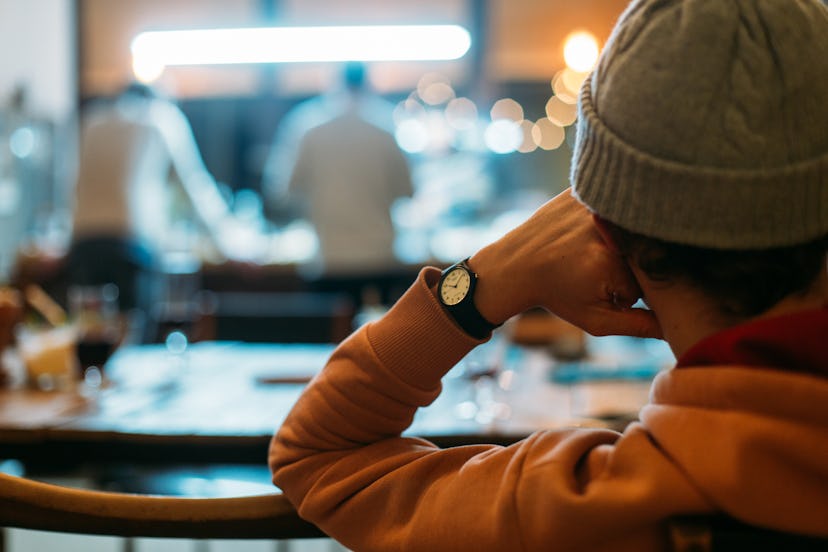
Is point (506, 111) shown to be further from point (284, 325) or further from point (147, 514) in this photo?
point (147, 514)

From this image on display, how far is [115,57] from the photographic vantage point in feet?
21.4

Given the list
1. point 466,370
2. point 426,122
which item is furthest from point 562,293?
point 426,122

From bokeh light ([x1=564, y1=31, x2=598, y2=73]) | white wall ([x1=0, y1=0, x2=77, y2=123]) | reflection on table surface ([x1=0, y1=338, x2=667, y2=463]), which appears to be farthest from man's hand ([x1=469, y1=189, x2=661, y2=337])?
white wall ([x1=0, y1=0, x2=77, y2=123])

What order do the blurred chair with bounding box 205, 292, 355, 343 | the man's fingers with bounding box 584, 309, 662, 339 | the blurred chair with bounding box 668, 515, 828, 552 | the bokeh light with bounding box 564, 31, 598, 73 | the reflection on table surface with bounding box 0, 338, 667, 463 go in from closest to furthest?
the blurred chair with bounding box 668, 515, 828, 552 → the man's fingers with bounding box 584, 309, 662, 339 → the reflection on table surface with bounding box 0, 338, 667, 463 → the blurred chair with bounding box 205, 292, 355, 343 → the bokeh light with bounding box 564, 31, 598, 73

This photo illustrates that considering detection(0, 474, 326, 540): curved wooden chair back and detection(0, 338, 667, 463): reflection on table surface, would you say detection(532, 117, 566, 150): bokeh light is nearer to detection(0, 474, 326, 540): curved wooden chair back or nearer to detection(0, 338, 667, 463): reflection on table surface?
detection(0, 338, 667, 463): reflection on table surface

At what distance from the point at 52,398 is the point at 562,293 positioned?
1149 mm

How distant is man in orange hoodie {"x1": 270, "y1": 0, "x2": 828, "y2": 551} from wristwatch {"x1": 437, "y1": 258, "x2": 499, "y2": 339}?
0.14m

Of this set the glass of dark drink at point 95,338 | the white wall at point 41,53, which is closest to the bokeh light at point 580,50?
the white wall at point 41,53

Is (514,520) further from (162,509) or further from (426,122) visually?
(426,122)

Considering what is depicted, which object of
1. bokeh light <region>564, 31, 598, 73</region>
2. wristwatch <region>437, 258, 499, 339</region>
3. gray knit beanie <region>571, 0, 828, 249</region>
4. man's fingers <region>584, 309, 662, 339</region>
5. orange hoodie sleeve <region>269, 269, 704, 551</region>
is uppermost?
bokeh light <region>564, 31, 598, 73</region>

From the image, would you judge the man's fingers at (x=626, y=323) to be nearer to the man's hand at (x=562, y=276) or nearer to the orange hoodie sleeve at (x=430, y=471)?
the man's hand at (x=562, y=276)

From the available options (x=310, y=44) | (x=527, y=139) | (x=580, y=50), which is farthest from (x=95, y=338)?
(x=310, y=44)

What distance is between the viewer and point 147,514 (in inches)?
31.6

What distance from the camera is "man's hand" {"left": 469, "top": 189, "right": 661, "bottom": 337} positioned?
805 millimetres
